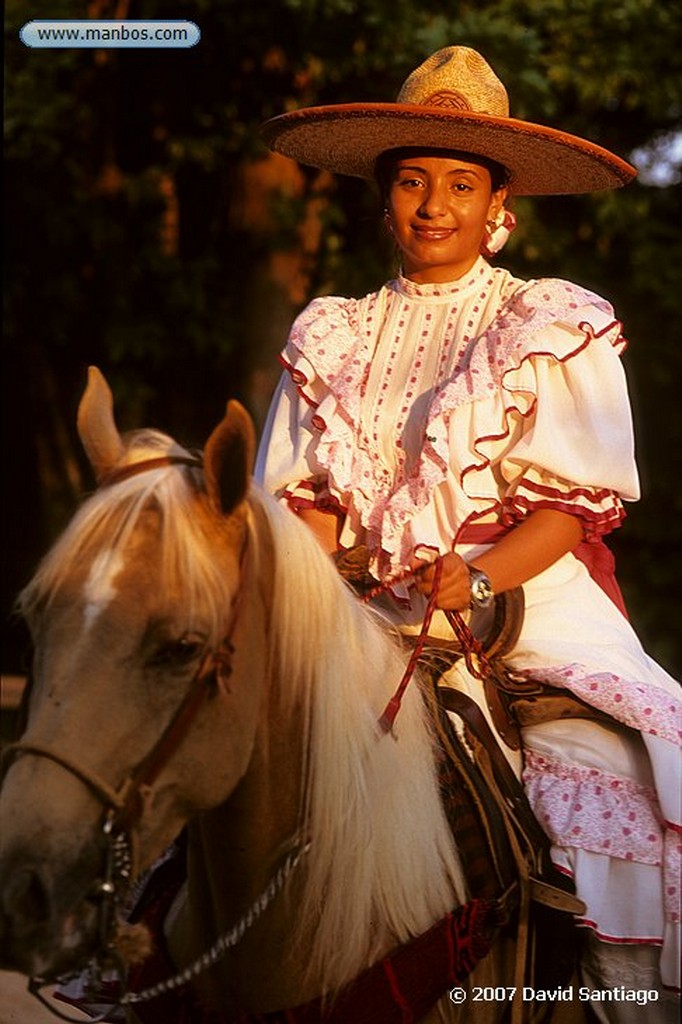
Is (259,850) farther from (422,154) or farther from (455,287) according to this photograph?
(422,154)

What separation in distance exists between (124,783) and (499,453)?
107 cm

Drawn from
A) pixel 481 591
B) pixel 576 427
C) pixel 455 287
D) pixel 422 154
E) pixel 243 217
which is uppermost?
pixel 243 217

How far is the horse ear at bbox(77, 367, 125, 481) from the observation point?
195cm

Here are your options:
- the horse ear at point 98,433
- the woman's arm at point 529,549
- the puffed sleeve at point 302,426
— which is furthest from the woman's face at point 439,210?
the horse ear at point 98,433

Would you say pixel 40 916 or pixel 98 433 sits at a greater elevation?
pixel 98 433

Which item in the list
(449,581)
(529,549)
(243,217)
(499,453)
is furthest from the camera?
(243,217)

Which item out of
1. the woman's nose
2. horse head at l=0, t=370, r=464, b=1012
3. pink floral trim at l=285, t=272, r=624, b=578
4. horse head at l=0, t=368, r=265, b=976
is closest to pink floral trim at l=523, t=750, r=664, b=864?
horse head at l=0, t=370, r=464, b=1012

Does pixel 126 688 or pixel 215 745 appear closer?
pixel 126 688

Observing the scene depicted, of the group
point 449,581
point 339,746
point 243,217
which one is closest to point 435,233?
point 449,581

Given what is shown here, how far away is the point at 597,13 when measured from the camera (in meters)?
7.35

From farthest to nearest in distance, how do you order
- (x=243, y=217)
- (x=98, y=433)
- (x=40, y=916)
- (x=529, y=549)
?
(x=243, y=217), (x=529, y=549), (x=98, y=433), (x=40, y=916)

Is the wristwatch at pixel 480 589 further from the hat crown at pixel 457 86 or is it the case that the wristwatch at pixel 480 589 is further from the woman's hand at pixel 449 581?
the hat crown at pixel 457 86

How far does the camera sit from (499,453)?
2.55 metres

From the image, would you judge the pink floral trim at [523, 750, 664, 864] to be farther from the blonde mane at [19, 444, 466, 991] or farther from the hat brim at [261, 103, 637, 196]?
the hat brim at [261, 103, 637, 196]
